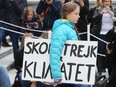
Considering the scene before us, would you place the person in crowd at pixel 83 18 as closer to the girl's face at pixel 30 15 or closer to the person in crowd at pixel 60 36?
the girl's face at pixel 30 15

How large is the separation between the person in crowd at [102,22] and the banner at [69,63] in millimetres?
3070

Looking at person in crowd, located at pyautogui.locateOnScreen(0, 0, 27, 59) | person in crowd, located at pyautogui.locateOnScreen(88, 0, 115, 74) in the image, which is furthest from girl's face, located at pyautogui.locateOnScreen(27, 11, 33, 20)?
person in crowd, located at pyautogui.locateOnScreen(88, 0, 115, 74)

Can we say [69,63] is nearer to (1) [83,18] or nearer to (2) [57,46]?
(2) [57,46]

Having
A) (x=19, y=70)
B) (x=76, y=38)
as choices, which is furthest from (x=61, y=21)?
(x=19, y=70)

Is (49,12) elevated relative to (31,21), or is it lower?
elevated

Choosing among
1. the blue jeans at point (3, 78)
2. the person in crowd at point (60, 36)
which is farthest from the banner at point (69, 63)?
the blue jeans at point (3, 78)

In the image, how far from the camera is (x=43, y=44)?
14.5ft

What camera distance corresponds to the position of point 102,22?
7559 mm

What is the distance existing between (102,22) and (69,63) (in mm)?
3323

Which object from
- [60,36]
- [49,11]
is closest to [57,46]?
[60,36]

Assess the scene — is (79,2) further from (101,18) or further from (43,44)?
(43,44)

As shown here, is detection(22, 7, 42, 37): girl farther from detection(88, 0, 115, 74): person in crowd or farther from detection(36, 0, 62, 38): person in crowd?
detection(88, 0, 115, 74): person in crowd

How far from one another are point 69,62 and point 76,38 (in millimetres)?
270

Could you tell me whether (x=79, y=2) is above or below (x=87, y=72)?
above
